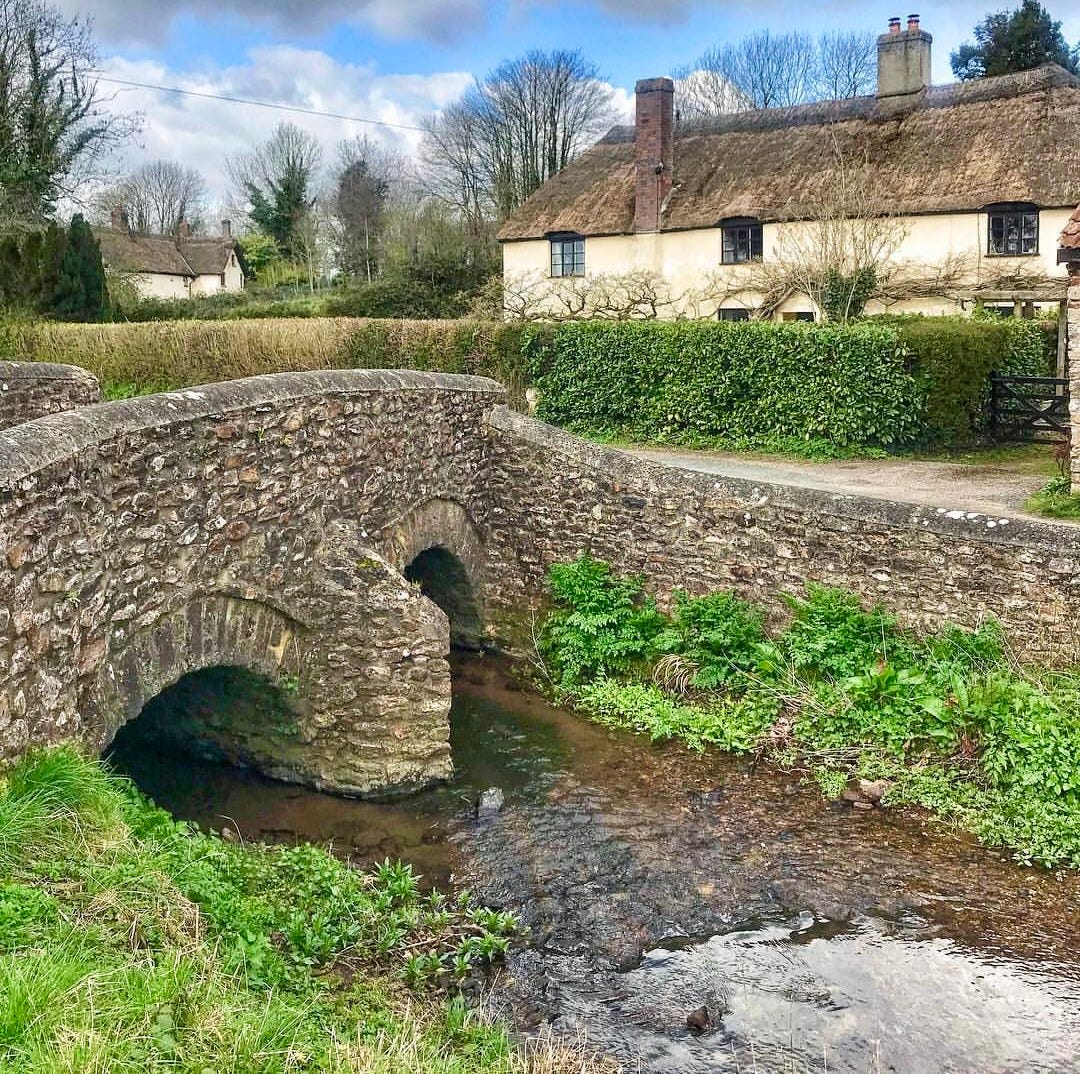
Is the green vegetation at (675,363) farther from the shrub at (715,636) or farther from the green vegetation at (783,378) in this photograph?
the shrub at (715,636)

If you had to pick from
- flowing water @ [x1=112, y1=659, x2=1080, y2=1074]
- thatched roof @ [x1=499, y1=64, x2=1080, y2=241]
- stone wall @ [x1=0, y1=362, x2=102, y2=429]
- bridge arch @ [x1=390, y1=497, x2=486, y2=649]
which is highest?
thatched roof @ [x1=499, y1=64, x2=1080, y2=241]

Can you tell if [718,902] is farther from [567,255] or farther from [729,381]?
[567,255]

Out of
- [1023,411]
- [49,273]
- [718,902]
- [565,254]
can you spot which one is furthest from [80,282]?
[718,902]

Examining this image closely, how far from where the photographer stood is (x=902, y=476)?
13.7 m

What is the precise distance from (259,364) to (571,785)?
1094cm

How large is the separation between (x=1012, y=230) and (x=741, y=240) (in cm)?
656

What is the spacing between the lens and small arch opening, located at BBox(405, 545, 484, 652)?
1303 cm

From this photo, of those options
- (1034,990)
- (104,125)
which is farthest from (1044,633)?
(104,125)

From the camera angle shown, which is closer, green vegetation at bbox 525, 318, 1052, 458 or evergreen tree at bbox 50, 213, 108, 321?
green vegetation at bbox 525, 318, 1052, 458

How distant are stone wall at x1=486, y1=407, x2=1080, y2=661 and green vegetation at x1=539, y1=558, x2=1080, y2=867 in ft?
0.69

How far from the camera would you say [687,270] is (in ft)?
95.3

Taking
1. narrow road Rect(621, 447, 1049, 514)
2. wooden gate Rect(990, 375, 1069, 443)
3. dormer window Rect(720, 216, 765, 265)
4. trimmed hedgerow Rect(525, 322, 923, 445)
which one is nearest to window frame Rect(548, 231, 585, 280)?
dormer window Rect(720, 216, 765, 265)

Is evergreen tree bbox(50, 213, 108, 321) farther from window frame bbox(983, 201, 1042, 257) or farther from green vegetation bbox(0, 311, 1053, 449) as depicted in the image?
window frame bbox(983, 201, 1042, 257)

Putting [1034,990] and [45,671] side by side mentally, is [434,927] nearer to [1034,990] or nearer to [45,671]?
[45,671]
